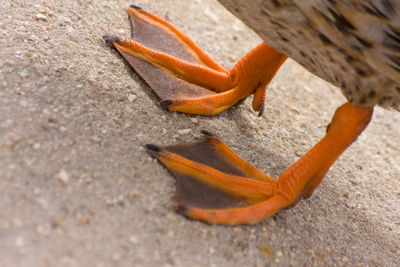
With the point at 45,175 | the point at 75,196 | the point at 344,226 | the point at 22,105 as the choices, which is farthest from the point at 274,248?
the point at 22,105

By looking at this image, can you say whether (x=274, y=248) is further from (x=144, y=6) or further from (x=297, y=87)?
(x=144, y=6)

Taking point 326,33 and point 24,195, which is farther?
point 326,33

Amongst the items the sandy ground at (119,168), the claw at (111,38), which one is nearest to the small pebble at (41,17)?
the sandy ground at (119,168)

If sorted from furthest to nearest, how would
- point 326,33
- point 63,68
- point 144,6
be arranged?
point 144,6
point 63,68
point 326,33

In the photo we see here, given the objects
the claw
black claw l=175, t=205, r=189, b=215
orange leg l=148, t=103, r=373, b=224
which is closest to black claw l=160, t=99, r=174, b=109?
orange leg l=148, t=103, r=373, b=224

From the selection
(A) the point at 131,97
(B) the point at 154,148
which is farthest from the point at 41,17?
A: (B) the point at 154,148

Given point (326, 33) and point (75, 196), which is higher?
point (326, 33)

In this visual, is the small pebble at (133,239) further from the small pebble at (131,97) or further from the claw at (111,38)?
the claw at (111,38)
